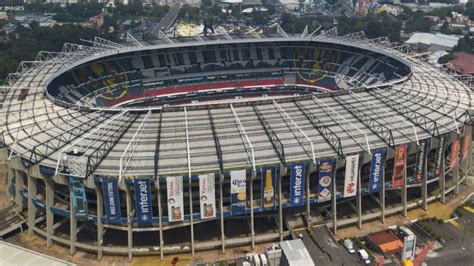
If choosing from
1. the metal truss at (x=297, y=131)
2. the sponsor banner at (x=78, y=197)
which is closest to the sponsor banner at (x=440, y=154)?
the metal truss at (x=297, y=131)

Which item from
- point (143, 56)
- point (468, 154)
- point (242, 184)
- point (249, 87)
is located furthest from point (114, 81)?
point (468, 154)

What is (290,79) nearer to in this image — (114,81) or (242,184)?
(114,81)

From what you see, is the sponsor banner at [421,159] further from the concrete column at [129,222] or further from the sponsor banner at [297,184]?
the concrete column at [129,222]

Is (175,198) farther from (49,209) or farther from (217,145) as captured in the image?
(49,209)

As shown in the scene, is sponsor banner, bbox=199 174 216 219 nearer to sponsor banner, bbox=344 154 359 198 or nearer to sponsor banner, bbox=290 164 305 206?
sponsor banner, bbox=290 164 305 206

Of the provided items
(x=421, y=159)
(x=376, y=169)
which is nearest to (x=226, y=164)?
(x=376, y=169)

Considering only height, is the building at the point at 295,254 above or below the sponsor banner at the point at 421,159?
below

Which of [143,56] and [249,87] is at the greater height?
[143,56]
